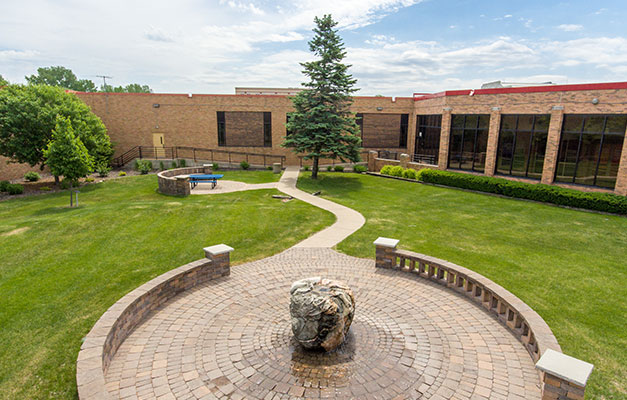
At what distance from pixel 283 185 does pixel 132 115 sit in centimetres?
1760

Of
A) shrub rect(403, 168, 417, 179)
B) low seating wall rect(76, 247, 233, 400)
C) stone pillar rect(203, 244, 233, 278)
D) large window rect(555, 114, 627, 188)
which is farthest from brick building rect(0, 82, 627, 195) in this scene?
low seating wall rect(76, 247, 233, 400)

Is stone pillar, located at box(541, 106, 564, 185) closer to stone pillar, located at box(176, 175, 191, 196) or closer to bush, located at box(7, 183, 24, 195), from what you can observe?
stone pillar, located at box(176, 175, 191, 196)

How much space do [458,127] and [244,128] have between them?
1802 cm

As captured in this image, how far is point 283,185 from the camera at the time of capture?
24078mm

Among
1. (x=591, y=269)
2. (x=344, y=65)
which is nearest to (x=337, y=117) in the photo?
(x=344, y=65)

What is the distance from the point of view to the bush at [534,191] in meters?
17.8

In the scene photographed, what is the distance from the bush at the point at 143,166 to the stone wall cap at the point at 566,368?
2992 cm

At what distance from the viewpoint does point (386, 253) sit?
10.4 meters

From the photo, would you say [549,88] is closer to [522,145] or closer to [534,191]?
[522,145]

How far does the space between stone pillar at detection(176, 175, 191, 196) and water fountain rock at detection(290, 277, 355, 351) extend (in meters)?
15.4

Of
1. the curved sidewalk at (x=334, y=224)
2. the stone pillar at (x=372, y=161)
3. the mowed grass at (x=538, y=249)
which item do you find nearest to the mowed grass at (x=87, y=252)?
the curved sidewalk at (x=334, y=224)

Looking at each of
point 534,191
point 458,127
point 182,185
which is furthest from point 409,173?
point 182,185

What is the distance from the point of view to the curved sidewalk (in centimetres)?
1316

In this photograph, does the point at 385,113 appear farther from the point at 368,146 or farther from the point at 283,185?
the point at 283,185
